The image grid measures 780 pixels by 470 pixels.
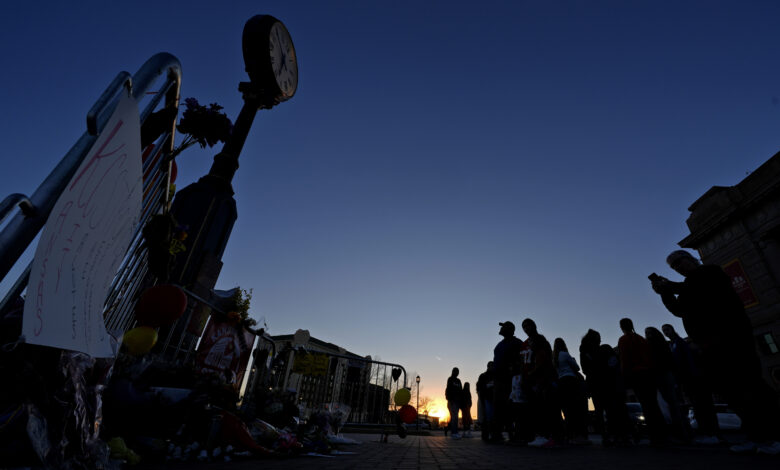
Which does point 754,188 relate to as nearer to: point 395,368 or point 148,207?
point 395,368

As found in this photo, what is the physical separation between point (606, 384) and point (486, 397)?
3423mm

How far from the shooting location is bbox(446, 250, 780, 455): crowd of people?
336 centimetres

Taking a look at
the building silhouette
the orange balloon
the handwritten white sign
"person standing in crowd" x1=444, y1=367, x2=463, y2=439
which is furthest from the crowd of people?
the building silhouette

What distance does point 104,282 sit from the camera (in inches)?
67.6

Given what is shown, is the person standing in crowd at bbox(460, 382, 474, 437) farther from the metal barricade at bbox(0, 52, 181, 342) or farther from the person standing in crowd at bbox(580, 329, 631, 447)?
the metal barricade at bbox(0, 52, 181, 342)

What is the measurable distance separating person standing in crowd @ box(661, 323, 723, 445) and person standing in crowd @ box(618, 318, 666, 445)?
0.69 metres

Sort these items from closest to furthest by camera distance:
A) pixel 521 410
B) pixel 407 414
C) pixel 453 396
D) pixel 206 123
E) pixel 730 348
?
pixel 730 348 → pixel 206 123 → pixel 521 410 → pixel 407 414 → pixel 453 396

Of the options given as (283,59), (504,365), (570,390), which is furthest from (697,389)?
(283,59)

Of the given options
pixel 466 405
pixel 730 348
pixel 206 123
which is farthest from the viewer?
pixel 466 405

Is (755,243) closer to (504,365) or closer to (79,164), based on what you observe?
(504,365)

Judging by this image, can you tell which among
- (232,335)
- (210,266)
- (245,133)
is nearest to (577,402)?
(232,335)

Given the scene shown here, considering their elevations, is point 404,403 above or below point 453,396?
below

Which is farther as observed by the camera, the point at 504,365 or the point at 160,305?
the point at 504,365

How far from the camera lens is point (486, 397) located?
8.76m
